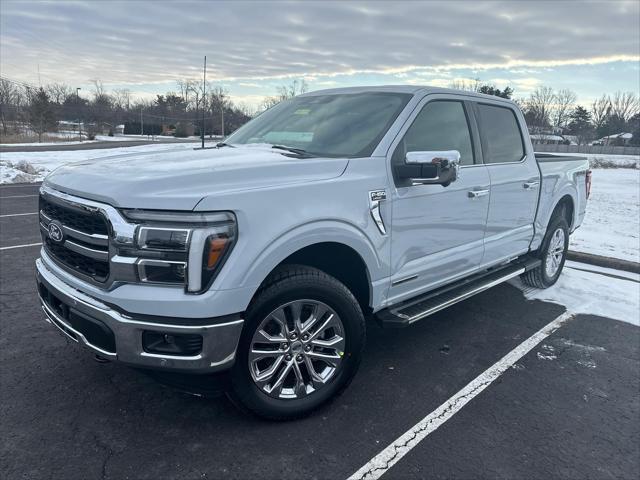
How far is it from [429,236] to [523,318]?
1893 mm

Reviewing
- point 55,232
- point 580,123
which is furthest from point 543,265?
point 580,123

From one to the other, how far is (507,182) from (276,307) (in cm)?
282

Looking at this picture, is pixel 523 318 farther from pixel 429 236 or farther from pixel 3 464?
pixel 3 464

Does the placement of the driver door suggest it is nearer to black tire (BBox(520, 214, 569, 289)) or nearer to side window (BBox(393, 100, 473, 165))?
side window (BBox(393, 100, 473, 165))

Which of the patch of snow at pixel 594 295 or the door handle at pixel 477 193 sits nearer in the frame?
the door handle at pixel 477 193

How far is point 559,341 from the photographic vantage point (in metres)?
4.31

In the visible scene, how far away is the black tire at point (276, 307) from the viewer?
8.51 ft

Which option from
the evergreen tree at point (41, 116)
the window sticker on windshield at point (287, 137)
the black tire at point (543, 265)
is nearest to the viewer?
the window sticker on windshield at point (287, 137)

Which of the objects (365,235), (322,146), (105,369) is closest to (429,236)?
(365,235)

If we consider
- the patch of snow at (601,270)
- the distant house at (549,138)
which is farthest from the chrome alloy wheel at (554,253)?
the distant house at (549,138)

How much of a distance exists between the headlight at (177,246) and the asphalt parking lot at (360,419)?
0.98 metres

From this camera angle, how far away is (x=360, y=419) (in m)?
2.98

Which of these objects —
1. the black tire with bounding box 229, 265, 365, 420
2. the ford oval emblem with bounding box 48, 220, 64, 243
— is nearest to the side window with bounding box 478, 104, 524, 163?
the black tire with bounding box 229, 265, 365, 420

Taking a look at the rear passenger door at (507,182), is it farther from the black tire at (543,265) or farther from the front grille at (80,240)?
the front grille at (80,240)
